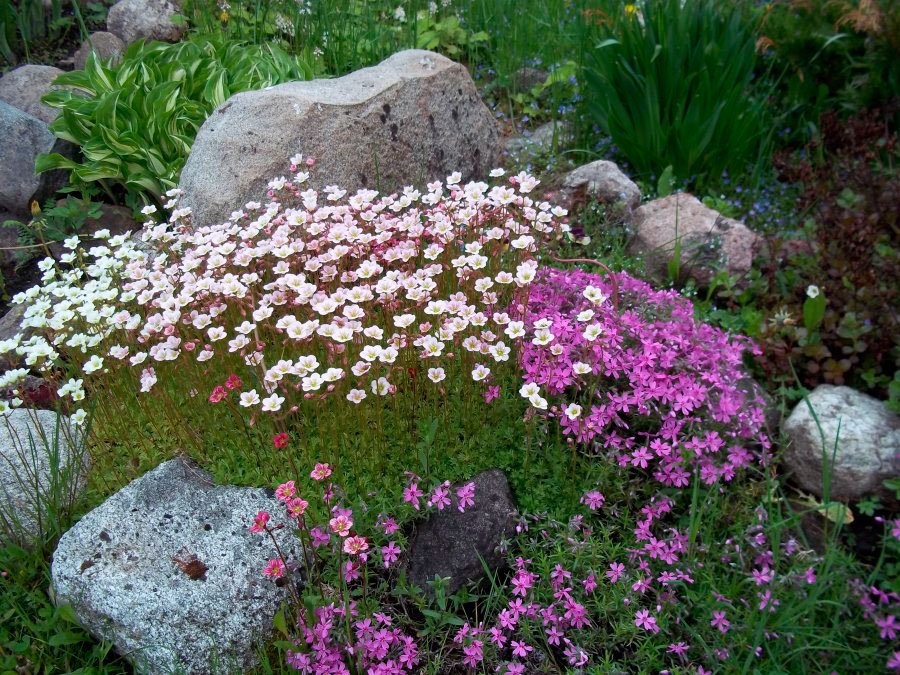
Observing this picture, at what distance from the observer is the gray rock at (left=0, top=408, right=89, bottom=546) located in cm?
310

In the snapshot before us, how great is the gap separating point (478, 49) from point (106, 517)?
6.13 meters

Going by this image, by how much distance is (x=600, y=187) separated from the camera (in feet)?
16.2

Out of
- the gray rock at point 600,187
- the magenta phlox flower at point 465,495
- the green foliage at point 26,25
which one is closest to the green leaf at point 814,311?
the gray rock at point 600,187

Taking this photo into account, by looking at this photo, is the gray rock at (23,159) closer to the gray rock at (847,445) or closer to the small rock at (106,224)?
the small rock at (106,224)

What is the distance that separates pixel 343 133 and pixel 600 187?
184 centimetres

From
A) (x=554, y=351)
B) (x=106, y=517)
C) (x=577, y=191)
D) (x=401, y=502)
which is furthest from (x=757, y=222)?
(x=106, y=517)

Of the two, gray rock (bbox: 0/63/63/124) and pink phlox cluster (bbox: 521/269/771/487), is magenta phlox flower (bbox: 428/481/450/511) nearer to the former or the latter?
pink phlox cluster (bbox: 521/269/771/487)

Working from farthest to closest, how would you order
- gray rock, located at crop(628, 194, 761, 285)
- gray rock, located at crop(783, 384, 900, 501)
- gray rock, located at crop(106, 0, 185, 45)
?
gray rock, located at crop(106, 0, 185, 45) → gray rock, located at crop(628, 194, 761, 285) → gray rock, located at crop(783, 384, 900, 501)

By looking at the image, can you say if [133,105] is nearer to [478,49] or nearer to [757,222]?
[478,49]

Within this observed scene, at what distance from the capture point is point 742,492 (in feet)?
10.1

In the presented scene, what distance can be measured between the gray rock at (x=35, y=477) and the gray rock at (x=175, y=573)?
334 millimetres

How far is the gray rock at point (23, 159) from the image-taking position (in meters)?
5.21

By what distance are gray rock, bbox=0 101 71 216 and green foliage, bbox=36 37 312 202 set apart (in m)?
0.16

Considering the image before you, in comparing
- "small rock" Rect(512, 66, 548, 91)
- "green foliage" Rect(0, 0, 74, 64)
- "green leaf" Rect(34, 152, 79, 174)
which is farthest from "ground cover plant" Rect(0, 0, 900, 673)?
"green foliage" Rect(0, 0, 74, 64)
